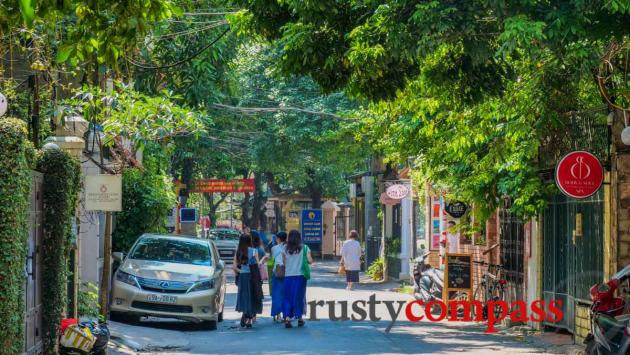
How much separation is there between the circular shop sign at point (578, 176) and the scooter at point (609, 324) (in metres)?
2.23

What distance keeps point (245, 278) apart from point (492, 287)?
5.25 metres

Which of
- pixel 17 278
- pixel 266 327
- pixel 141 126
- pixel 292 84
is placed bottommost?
pixel 266 327

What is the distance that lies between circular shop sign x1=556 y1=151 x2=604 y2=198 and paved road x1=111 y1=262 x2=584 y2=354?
272cm

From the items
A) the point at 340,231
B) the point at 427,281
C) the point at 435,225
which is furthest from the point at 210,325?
the point at 340,231

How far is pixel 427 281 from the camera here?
2378 cm

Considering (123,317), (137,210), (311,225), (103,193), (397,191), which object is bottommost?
(123,317)

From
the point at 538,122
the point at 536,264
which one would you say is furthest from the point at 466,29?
the point at 536,264

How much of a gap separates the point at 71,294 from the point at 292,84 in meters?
27.3

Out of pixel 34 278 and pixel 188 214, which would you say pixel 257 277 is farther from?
pixel 188 214

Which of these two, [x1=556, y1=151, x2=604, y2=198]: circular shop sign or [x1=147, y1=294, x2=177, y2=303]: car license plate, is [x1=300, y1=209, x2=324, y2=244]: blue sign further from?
[x1=556, y1=151, x2=604, y2=198]: circular shop sign

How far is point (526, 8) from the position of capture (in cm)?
1134

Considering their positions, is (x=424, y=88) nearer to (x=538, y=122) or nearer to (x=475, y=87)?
(x=475, y=87)

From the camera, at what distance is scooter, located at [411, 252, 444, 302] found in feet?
76.3

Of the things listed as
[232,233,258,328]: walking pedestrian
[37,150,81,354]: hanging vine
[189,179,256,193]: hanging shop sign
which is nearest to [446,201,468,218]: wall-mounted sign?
[232,233,258,328]: walking pedestrian
